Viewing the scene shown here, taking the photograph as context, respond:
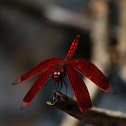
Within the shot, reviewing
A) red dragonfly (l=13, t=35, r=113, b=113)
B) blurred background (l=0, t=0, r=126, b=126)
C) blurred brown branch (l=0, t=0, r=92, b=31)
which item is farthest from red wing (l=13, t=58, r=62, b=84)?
blurred brown branch (l=0, t=0, r=92, b=31)

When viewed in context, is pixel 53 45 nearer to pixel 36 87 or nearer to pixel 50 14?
pixel 50 14

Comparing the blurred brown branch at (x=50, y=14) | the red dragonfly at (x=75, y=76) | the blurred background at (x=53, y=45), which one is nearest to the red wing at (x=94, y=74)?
the red dragonfly at (x=75, y=76)

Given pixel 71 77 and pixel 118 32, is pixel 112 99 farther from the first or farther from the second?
pixel 71 77

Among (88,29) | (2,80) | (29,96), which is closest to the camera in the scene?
(29,96)

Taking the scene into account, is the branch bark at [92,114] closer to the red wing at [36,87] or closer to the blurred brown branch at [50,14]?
the red wing at [36,87]

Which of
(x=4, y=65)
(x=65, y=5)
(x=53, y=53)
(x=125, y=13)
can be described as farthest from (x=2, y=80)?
(x=125, y=13)

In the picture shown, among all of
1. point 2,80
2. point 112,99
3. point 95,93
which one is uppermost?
point 95,93
